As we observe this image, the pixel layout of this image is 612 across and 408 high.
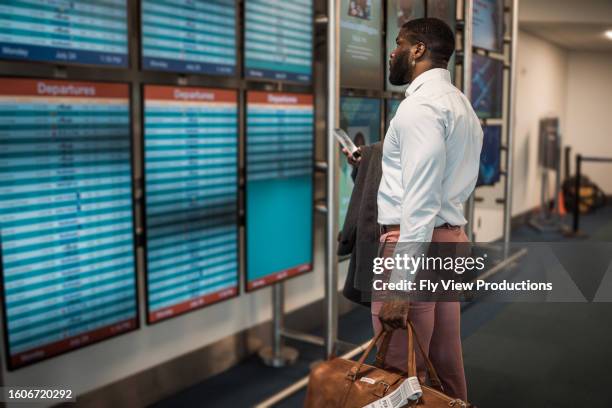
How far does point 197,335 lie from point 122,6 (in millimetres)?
1660

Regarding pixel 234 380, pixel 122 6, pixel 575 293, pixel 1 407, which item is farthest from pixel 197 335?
pixel 575 293

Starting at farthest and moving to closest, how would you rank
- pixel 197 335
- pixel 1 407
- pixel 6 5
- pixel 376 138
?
pixel 197 335, pixel 376 138, pixel 1 407, pixel 6 5

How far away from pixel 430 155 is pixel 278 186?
1754 millimetres

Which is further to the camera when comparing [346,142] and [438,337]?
[346,142]

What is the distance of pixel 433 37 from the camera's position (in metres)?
1.68

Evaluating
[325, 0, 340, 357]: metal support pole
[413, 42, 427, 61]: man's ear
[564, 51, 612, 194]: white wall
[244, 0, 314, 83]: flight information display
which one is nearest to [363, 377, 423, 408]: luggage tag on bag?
[413, 42, 427, 61]: man's ear

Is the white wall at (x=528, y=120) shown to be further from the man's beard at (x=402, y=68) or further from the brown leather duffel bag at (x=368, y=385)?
the brown leather duffel bag at (x=368, y=385)

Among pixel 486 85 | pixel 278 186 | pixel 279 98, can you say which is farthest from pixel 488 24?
pixel 278 186

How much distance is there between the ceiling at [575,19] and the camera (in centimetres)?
222

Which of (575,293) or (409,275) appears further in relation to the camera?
(575,293)

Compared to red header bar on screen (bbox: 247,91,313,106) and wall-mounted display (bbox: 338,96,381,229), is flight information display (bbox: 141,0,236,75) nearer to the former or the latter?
red header bar on screen (bbox: 247,91,313,106)

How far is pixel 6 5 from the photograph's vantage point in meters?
2.04

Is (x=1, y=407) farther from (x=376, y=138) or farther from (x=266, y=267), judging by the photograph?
(x=376, y=138)

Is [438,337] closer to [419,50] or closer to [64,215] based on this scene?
[419,50]
